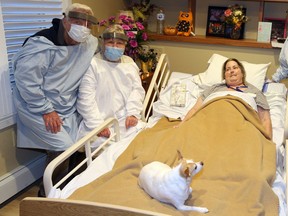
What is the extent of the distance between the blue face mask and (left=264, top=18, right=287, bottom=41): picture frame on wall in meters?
1.67

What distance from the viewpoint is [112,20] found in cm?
298

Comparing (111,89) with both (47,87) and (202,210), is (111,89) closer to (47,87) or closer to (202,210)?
(47,87)

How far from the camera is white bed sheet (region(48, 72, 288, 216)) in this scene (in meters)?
1.62

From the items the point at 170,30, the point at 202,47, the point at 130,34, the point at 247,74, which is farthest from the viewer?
the point at 170,30

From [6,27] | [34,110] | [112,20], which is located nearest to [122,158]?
[34,110]

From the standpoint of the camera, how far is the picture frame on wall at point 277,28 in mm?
3189

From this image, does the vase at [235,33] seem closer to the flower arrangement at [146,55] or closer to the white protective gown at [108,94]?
the flower arrangement at [146,55]

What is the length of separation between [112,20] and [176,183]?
2024 mm

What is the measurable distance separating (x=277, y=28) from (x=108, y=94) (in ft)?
6.07

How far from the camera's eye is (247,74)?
2.67 metres

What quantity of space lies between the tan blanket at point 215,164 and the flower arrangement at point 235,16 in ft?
4.38

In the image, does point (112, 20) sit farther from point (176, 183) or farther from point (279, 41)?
point (176, 183)

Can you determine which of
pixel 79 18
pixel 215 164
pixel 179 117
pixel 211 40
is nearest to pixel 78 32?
pixel 79 18

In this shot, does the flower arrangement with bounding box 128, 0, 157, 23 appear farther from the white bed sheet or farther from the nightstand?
the white bed sheet
